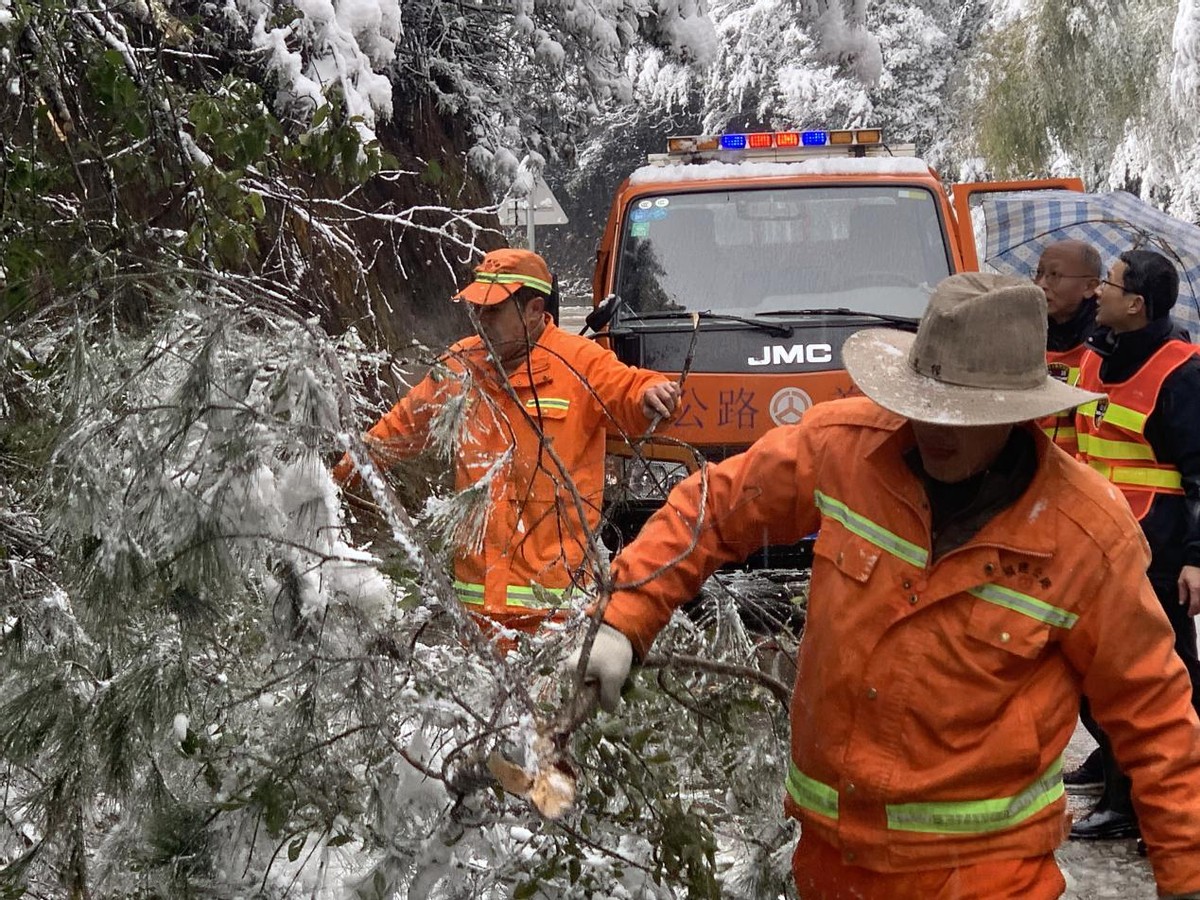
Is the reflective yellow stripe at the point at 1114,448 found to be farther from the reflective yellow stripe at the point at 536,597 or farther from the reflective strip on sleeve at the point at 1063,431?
the reflective yellow stripe at the point at 536,597

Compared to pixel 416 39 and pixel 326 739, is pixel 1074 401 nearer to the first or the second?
pixel 326 739

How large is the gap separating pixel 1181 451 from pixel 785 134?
334 centimetres

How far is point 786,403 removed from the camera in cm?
569

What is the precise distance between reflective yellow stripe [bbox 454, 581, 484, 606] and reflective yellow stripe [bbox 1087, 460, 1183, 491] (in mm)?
2042

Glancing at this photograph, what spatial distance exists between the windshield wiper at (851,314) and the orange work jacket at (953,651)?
11.6 feet

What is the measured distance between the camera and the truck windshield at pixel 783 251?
6086 mm

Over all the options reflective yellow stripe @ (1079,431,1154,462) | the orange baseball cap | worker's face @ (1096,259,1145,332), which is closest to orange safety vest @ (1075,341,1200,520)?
reflective yellow stripe @ (1079,431,1154,462)

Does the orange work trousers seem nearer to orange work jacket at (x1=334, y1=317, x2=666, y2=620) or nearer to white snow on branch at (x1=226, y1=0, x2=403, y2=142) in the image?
orange work jacket at (x1=334, y1=317, x2=666, y2=620)

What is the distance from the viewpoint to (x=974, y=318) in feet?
7.54

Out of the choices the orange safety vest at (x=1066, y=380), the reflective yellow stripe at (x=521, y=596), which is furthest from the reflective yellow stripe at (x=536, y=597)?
the orange safety vest at (x=1066, y=380)

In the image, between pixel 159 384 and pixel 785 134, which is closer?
pixel 159 384

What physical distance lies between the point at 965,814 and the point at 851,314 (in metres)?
3.86

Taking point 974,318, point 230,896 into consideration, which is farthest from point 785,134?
point 230,896

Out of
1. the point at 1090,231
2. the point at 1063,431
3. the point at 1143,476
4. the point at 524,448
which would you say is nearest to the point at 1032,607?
the point at 524,448
